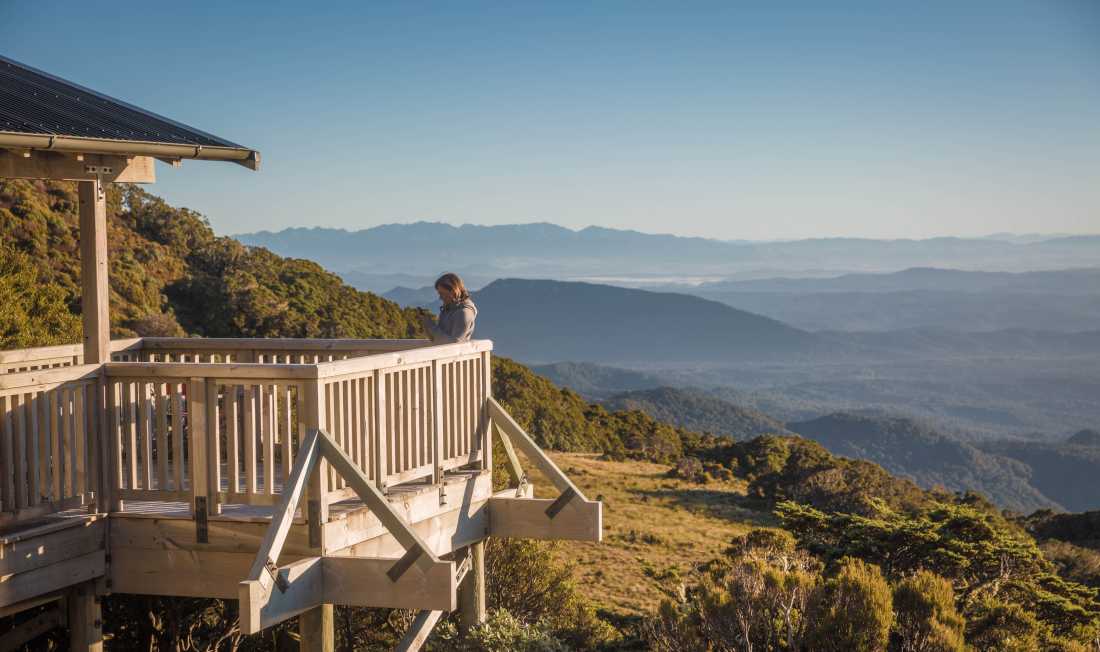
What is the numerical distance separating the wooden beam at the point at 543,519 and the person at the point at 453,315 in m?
1.18

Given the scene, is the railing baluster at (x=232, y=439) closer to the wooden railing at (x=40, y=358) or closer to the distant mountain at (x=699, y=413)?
the wooden railing at (x=40, y=358)

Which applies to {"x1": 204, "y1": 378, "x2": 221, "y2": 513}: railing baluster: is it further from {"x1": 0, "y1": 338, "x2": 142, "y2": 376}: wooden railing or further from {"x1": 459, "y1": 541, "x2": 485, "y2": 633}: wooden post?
{"x1": 459, "y1": 541, "x2": 485, "y2": 633}: wooden post

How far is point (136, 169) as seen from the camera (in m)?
6.58

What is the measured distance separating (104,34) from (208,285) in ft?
58.6

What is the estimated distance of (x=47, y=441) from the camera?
19.4 feet

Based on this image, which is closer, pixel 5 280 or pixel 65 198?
pixel 5 280

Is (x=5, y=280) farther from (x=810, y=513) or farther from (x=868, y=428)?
A: (x=868, y=428)

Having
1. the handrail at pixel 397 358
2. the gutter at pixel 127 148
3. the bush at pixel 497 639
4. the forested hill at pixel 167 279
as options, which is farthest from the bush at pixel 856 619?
the forested hill at pixel 167 279

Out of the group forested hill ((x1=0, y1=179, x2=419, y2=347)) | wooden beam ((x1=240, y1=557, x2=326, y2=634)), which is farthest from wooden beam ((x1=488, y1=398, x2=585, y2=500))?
forested hill ((x1=0, y1=179, x2=419, y2=347))

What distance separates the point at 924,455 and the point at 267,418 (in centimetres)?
10747

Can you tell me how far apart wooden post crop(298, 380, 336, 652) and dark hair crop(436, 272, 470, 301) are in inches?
95.0

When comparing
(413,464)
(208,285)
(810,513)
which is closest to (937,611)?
(413,464)

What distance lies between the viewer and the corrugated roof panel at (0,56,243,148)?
→ 5652 mm

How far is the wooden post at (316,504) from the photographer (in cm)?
571
